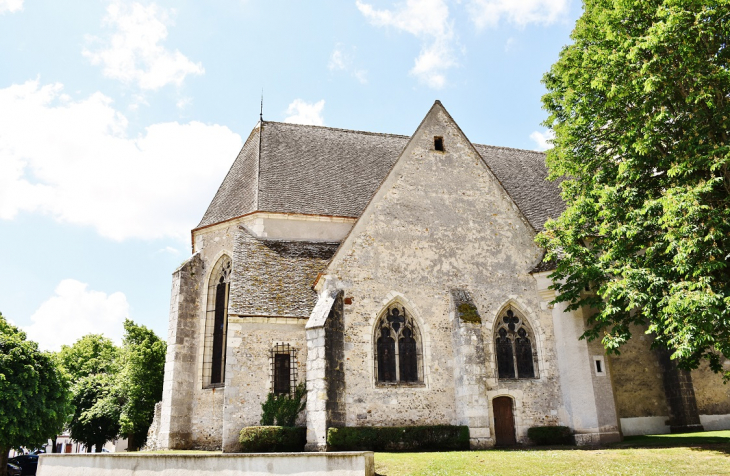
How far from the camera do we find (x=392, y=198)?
18.5 metres

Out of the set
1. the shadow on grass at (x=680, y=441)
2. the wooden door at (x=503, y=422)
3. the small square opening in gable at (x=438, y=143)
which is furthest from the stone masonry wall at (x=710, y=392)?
the small square opening in gable at (x=438, y=143)

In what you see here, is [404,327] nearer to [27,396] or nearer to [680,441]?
[680,441]

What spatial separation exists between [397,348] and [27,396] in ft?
50.9

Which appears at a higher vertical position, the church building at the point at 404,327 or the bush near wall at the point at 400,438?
the church building at the point at 404,327

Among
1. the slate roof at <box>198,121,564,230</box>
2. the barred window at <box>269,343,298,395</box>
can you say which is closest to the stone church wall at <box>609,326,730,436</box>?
the slate roof at <box>198,121,564,230</box>

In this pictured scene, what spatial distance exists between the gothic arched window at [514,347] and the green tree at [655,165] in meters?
2.78

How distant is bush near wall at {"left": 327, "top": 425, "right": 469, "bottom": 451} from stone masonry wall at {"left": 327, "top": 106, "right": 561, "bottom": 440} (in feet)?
1.98

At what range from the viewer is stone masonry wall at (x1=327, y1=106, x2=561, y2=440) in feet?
54.6

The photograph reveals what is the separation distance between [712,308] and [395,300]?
8.90 metres

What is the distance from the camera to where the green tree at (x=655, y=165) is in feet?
40.5

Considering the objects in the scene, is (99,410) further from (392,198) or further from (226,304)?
(392,198)

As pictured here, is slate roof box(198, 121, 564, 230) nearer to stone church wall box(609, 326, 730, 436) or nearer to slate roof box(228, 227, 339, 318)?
Result: slate roof box(228, 227, 339, 318)

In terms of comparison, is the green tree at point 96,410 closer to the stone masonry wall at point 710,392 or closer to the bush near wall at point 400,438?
the bush near wall at point 400,438

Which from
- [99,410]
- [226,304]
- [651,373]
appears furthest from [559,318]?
[99,410]
